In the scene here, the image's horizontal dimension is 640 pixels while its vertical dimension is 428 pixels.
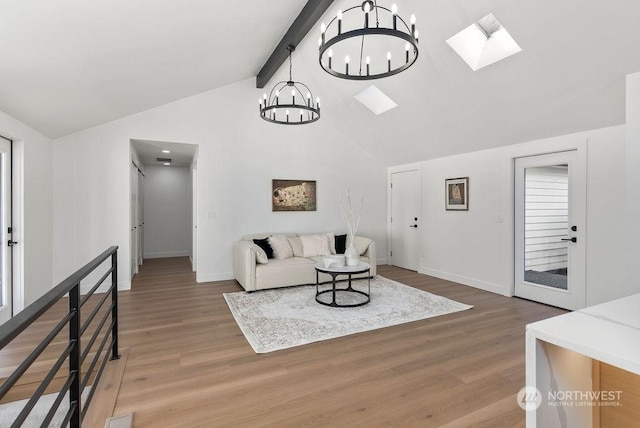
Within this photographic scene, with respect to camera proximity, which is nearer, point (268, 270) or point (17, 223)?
point (17, 223)

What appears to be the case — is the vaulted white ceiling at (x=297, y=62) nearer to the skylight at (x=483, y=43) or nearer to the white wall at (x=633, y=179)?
the skylight at (x=483, y=43)

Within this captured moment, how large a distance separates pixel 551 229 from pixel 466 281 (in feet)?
4.80

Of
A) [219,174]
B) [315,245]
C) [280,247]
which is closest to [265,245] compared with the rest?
[280,247]

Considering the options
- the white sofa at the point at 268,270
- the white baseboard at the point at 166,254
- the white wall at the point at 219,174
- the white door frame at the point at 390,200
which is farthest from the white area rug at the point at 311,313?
the white baseboard at the point at 166,254

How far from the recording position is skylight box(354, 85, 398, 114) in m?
4.92

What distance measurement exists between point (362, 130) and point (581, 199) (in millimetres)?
3476

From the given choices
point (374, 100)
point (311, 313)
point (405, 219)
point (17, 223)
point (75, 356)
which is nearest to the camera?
Answer: point (75, 356)

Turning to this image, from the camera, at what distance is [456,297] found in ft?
14.0

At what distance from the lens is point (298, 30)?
3.57 meters

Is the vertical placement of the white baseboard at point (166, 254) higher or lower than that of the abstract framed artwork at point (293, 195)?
lower

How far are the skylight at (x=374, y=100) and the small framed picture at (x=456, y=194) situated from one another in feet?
5.39

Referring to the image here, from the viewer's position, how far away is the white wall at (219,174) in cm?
451

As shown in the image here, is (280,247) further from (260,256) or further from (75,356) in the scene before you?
(75,356)

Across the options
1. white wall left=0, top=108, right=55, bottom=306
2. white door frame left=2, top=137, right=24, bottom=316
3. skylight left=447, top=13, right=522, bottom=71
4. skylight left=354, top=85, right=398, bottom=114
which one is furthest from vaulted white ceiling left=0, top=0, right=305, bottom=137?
skylight left=447, top=13, right=522, bottom=71
